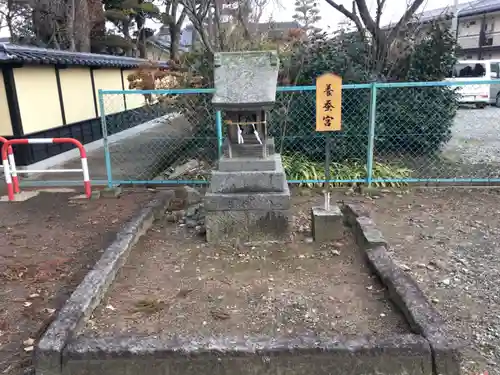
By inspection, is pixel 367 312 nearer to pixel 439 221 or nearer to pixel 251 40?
pixel 439 221

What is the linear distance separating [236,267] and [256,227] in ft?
1.96

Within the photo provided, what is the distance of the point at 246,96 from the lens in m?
4.19

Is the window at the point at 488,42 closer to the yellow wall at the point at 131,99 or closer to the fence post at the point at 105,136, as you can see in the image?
the yellow wall at the point at 131,99

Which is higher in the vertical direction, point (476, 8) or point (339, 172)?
point (476, 8)

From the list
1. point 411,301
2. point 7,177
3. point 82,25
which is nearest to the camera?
point 411,301

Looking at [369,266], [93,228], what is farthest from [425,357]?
[93,228]

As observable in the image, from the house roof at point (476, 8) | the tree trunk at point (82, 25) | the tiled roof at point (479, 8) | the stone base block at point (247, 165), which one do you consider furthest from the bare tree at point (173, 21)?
the stone base block at point (247, 165)

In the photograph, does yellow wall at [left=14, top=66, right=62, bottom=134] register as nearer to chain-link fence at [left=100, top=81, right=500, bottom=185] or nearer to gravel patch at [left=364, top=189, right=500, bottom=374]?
chain-link fence at [left=100, top=81, right=500, bottom=185]

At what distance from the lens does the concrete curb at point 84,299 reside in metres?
2.49

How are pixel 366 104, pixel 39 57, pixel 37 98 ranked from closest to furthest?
pixel 366 104 < pixel 39 57 < pixel 37 98

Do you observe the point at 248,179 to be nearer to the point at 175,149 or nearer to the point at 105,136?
the point at 105,136

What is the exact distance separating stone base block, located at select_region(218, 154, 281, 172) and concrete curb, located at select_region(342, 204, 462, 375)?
43.8 inches

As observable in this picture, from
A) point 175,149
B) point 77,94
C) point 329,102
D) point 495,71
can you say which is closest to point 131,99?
point 77,94

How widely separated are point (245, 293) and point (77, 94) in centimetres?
869
